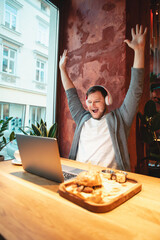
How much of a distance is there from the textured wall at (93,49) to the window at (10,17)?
0.78 metres

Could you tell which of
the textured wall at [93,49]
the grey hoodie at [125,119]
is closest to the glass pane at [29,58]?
the textured wall at [93,49]

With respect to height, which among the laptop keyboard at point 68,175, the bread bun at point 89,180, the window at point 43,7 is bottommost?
the laptop keyboard at point 68,175

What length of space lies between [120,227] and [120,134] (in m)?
1.20

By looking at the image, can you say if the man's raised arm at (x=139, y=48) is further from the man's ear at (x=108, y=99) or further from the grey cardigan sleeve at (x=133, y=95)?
the man's ear at (x=108, y=99)

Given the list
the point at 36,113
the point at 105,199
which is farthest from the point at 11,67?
the point at 105,199

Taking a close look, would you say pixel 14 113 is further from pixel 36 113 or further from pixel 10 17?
pixel 10 17

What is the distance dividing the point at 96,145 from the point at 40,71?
1.35 metres

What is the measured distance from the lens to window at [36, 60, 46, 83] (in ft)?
A: 7.55

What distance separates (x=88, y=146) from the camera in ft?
6.08

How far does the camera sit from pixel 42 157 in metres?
0.94

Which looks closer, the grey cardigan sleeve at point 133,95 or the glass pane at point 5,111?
the grey cardigan sleeve at point 133,95

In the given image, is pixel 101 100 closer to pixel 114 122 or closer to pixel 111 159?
pixel 114 122

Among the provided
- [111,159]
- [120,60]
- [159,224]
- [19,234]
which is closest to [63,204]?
[19,234]

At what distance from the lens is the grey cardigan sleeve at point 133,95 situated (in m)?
1.57
